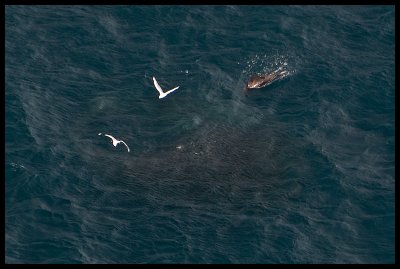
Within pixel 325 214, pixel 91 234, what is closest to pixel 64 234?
pixel 91 234

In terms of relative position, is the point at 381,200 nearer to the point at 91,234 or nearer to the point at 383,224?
the point at 383,224

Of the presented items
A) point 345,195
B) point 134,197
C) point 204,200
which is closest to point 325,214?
point 345,195

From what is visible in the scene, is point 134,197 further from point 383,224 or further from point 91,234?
point 383,224

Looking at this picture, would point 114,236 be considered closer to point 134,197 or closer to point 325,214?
point 134,197

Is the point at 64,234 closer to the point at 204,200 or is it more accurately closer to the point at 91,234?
the point at 91,234
